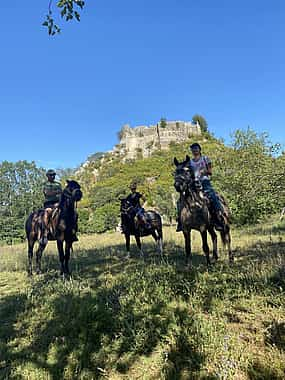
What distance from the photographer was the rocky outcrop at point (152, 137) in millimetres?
103375

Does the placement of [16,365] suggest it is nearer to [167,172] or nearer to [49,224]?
[49,224]

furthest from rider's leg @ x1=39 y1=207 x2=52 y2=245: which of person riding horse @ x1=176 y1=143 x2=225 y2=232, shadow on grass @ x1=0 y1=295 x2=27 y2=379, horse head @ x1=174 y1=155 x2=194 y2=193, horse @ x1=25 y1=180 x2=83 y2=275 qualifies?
horse head @ x1=174 y1=155 x2=194 y2=193

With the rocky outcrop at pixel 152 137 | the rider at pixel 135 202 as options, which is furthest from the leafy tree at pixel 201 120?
the rider at pixel 135 202

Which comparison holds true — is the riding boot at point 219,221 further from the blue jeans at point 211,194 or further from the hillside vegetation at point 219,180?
the hillside vegetation at point 219,180

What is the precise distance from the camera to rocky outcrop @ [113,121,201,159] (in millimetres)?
103375

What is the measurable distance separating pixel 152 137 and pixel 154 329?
104648mm

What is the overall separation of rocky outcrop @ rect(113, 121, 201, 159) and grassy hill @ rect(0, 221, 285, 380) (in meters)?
96.6

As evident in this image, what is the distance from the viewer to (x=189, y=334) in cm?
367

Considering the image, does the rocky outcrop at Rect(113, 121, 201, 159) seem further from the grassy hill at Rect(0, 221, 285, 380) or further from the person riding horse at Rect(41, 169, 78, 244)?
the grassy hill at Rect(0, 221, 285, 380)

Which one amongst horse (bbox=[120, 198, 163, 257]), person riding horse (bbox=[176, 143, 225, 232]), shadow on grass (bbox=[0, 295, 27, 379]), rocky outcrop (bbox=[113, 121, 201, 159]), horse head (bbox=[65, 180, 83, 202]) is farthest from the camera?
rocky outcrop (bbox=[113, 121, 201, 159])

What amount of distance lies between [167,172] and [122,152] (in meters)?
35.9

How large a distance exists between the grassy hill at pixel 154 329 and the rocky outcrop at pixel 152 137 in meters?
96.6

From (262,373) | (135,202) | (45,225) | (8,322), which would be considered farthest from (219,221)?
(8,322)

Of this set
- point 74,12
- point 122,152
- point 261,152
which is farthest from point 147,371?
point 122,152
